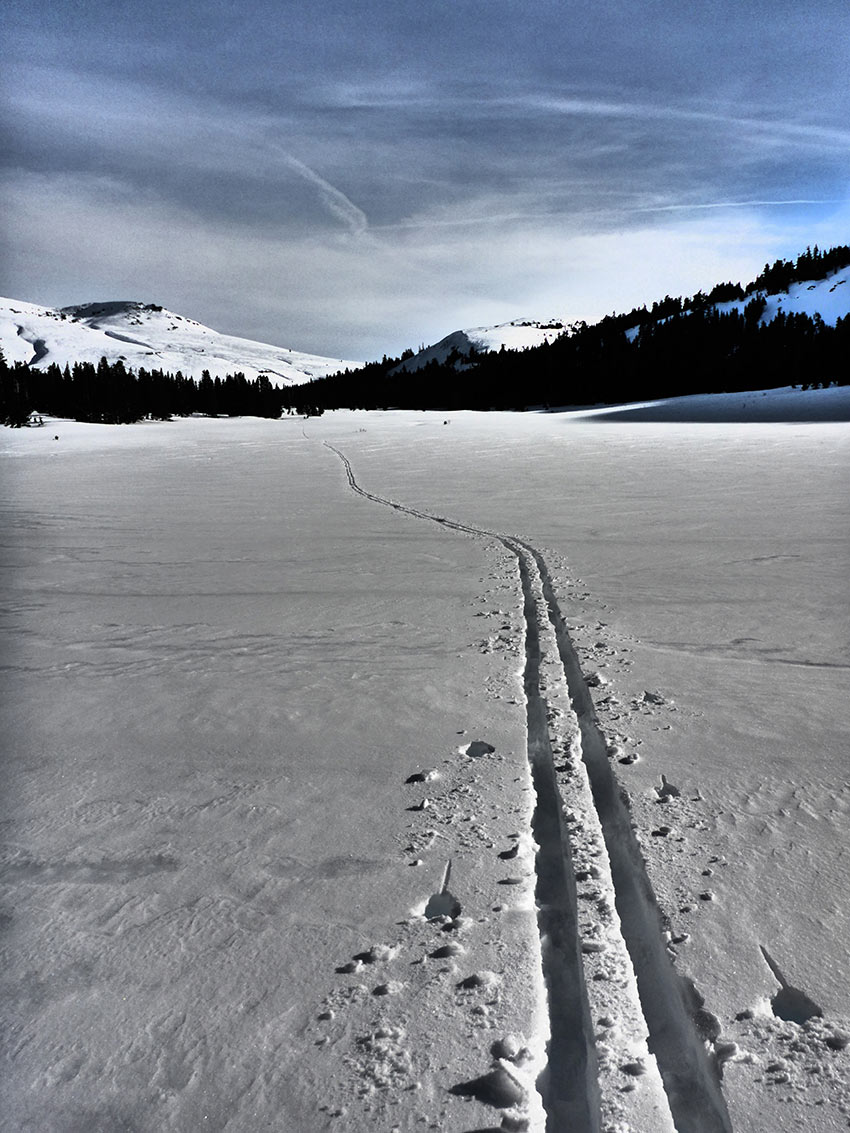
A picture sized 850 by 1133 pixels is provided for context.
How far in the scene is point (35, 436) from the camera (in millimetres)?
40781

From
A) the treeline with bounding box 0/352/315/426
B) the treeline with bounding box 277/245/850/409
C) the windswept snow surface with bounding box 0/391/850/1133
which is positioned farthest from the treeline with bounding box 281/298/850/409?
the windswept snow surface with bounding box 0/391/850/1133

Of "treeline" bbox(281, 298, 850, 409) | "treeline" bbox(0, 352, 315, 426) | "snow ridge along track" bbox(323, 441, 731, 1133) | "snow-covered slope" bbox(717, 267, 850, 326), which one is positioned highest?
"snow-covered slope" bbox(717, 267, 850, 326)

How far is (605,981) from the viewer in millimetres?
1993

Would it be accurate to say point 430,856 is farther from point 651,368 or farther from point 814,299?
point 814,299

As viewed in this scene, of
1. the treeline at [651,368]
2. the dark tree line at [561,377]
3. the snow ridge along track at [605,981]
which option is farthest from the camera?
the treeline at [651,368]

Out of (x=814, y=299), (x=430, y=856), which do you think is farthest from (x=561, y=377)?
(x=430, y=856)

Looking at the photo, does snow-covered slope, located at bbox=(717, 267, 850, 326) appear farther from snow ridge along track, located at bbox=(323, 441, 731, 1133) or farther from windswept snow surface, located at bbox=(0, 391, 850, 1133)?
snow ridge along track, located at bbox=(323, 441, 731, 1133)

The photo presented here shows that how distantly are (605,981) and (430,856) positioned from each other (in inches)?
30.8

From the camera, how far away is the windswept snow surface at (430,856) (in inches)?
67.8

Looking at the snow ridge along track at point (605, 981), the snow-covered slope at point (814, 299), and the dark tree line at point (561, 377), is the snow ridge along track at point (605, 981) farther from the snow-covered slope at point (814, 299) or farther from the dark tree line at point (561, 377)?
the snow-covered slope at point (814, 299)

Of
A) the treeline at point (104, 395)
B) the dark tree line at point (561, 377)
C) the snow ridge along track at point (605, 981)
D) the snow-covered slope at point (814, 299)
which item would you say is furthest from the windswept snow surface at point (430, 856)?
the snow-covered slope at point (814, 299)

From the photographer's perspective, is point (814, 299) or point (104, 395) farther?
point (814, 299)

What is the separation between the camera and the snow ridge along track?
5.45 ft

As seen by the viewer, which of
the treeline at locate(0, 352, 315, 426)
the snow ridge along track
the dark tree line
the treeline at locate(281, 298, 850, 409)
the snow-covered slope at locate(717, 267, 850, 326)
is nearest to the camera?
the snow ridge along track
